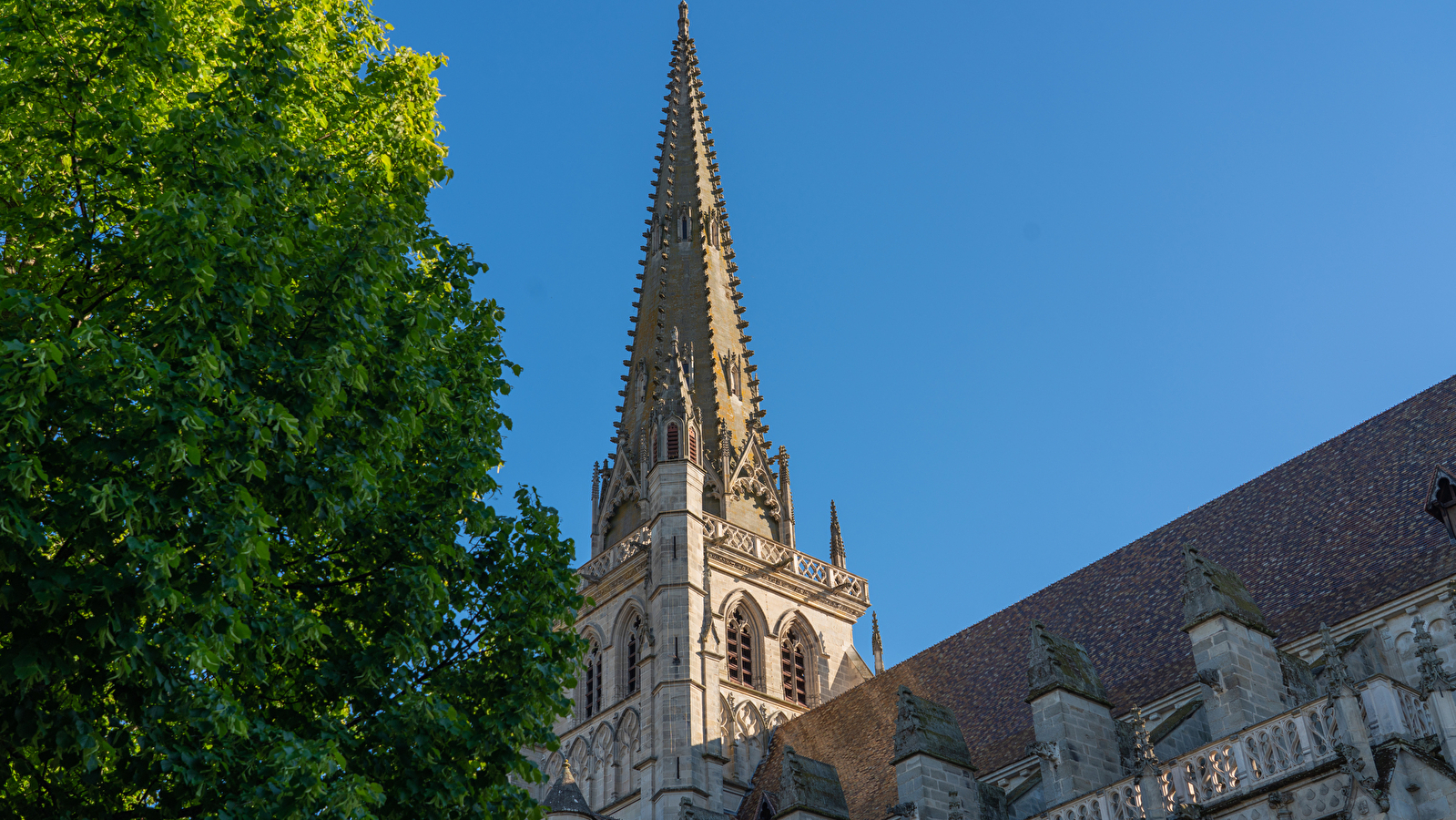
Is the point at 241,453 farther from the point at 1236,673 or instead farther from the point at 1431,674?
the point at 1236,673

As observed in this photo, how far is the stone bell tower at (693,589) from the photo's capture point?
1090 inches

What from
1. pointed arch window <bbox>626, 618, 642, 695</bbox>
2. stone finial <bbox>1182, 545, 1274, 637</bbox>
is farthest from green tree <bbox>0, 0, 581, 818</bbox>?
pointed arch window <bbox>626, 618, 642, 695</bbox>

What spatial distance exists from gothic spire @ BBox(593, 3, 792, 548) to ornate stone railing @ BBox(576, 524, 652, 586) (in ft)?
4.42

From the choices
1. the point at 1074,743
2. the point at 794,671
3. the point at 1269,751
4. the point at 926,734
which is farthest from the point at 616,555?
the point at 1269,751

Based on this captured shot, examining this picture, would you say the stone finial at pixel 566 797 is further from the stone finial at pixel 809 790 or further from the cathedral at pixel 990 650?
the stone finial at pixel 809 790

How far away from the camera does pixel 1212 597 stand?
52.5 ft

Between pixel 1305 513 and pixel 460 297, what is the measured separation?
15.5m

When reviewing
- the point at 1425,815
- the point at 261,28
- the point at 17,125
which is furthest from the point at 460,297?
the point at 1425,815

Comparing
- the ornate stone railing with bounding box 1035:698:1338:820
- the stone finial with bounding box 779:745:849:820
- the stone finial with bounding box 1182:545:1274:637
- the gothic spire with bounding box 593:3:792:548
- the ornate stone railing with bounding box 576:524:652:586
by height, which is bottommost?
the ornate stone railing with bounding box 1035:698:1338:820

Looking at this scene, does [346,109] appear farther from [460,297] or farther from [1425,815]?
[1425,815]

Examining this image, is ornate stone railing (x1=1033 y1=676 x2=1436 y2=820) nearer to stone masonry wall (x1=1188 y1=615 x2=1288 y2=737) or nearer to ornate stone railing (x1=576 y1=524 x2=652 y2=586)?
stone masonry wall (x1=1188 y1=615 x2=1288 y2=737)

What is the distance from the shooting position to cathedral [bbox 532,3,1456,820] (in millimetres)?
13719

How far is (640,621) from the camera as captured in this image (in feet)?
97.2

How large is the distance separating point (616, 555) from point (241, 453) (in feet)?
78.4
